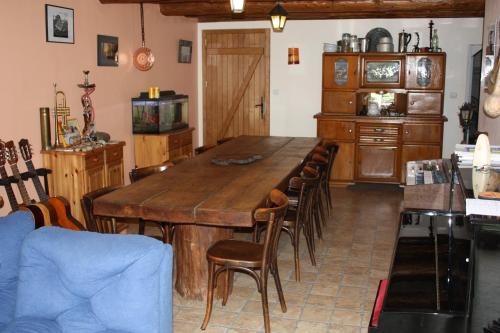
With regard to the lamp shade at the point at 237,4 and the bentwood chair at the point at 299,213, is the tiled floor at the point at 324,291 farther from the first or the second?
the lamp shade at the point at 237,4

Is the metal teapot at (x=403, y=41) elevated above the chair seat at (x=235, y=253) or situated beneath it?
elevated above

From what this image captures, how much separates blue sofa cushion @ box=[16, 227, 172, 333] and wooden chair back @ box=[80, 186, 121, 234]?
0.97 metres

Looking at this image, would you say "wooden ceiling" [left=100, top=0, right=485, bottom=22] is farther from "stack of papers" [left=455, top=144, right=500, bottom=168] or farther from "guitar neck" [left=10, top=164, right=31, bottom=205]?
"stack of papers" [left=455, top=144, right=500, bottom=168]

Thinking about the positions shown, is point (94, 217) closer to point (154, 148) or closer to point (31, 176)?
point (31, 176)

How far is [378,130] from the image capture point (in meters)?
7.94

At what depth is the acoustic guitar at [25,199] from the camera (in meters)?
4.55

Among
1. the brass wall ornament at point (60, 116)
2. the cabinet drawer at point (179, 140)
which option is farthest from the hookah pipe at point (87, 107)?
the cabinet drawer at point (179, 140)

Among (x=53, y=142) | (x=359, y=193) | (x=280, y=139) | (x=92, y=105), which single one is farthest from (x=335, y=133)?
(x=53, y=142)

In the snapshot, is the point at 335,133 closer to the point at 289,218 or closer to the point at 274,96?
the point at 274,96

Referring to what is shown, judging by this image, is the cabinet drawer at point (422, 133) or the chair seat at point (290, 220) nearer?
the chair seat at point (290, 220)

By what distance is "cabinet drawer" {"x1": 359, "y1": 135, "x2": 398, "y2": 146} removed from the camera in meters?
7.92

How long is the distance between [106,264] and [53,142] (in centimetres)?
328

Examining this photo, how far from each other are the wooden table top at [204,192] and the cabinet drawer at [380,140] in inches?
113

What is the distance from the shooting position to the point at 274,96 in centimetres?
899
